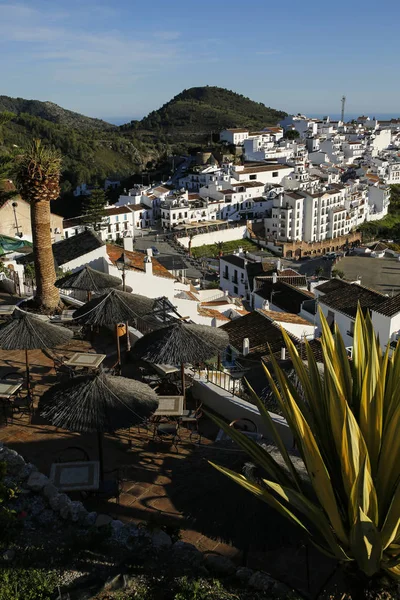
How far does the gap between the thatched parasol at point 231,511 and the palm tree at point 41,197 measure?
961 centimetres

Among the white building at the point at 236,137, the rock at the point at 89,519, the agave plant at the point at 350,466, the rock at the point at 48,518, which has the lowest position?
the rock at the point at 48,518

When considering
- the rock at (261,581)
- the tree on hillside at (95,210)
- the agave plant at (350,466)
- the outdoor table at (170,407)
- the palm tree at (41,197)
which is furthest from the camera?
the tree on hillside at (95,210)

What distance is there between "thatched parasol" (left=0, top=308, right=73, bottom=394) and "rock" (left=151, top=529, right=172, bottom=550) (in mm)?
3902

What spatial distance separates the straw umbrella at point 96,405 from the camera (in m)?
6.37

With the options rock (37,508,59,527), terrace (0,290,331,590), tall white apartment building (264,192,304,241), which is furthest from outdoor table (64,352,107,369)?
tall white apartment building (264,192,304,241)

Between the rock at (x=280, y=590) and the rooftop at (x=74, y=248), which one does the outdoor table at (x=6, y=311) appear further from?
the rock at (x=280, y=590)

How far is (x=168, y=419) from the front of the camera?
7.93 m

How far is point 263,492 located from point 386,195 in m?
86.7

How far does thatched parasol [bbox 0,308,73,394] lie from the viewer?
8.47 metres

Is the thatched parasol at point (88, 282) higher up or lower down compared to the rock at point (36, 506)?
higher up

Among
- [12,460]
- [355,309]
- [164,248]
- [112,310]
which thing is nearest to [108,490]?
[12,460]

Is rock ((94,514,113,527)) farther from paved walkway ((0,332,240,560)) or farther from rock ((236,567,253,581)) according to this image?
rock ((236,567,253,581))

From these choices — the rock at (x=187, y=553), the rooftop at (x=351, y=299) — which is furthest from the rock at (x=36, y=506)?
the rooftop at (x=351, y=299)

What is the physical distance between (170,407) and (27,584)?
3.27 meters
